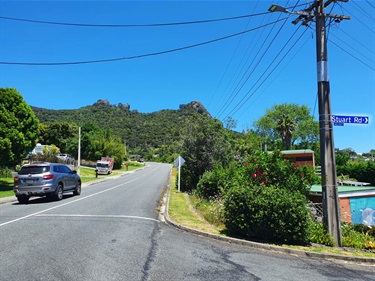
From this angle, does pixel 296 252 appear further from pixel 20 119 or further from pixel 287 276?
pixel 20 119

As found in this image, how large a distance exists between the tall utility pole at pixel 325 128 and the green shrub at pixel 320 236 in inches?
5.4

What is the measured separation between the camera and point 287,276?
595 cm

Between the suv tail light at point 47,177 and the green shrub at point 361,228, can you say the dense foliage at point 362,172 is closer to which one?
the green shrub at point 361,228

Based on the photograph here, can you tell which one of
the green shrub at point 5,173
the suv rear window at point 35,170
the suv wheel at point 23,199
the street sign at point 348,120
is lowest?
the suv wheel at point 23,199

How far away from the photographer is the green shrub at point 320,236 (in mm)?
8844

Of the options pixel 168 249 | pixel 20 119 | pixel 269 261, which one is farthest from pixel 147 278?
pixel 20 119

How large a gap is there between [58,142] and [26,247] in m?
83.6

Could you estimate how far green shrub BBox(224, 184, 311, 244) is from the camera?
834 centimetres

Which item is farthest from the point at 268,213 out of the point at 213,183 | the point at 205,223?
the point at 213,183

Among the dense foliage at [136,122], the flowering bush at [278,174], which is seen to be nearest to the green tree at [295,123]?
the dense foliage at [136,122]

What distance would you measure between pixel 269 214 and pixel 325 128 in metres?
3.02

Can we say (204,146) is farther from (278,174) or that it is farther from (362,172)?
(362,172)

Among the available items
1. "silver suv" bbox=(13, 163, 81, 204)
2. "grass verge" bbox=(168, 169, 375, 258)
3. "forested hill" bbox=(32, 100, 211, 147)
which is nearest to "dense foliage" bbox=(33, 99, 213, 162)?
"forested hill" bbox=(32, 100, 211, 147)

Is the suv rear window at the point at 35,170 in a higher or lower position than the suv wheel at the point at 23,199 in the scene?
higher
